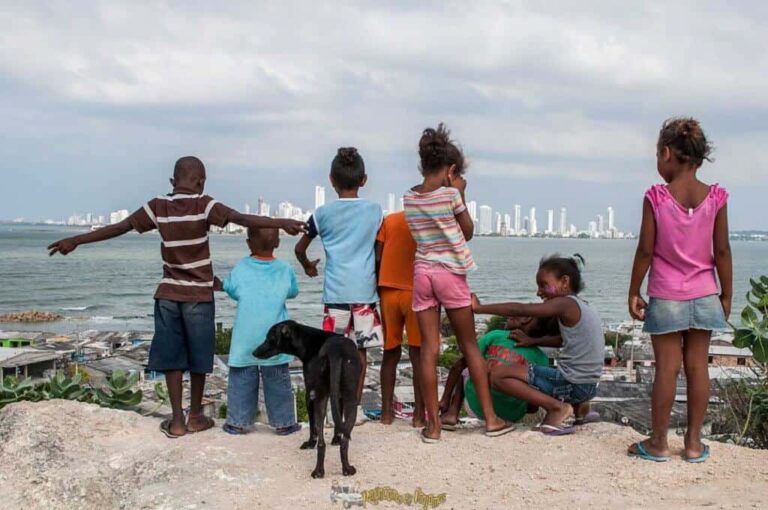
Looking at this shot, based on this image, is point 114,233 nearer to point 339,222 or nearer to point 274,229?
point 274,229

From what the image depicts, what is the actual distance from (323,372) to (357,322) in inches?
32.7

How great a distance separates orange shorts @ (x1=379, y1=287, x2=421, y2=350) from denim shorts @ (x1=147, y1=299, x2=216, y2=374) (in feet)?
4.13

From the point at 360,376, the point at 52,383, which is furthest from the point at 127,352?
the point at 360,376

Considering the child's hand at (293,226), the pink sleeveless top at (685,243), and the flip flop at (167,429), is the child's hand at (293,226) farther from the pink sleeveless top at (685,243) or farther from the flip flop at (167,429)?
the pink sleeveless top at (685,243)

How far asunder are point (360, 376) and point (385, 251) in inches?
44.6

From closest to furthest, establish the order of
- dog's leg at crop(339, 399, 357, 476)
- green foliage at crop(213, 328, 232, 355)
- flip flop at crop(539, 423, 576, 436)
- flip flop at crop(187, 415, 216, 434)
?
dog's leg at crop(339, 399, 357, 476)
flip flop at crop(539, 423, 576, 436)
flip flop at crop(187, 415, 216, 434)
green foliage at crop(213, 328, 232, 355)

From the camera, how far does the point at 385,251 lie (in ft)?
19.4

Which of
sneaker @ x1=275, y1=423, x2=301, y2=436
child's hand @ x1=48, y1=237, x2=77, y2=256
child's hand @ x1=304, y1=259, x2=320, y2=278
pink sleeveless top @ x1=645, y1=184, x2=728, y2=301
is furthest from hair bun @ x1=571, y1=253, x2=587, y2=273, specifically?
child's hand @ x1=48, y1=237, x2=77, y2=256

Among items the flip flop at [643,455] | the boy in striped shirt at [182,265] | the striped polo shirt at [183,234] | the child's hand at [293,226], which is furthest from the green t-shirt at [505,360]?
the striped polo shirt at [183,234]

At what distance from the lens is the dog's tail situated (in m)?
4.89

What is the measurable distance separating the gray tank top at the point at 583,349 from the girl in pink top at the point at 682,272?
1.79 ft

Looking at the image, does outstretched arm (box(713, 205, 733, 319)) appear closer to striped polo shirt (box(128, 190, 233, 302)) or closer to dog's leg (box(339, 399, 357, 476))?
dog's leg (box(339, 399, 357, 476))

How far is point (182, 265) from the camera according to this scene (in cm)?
563

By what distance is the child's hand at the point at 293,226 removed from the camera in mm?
5492
